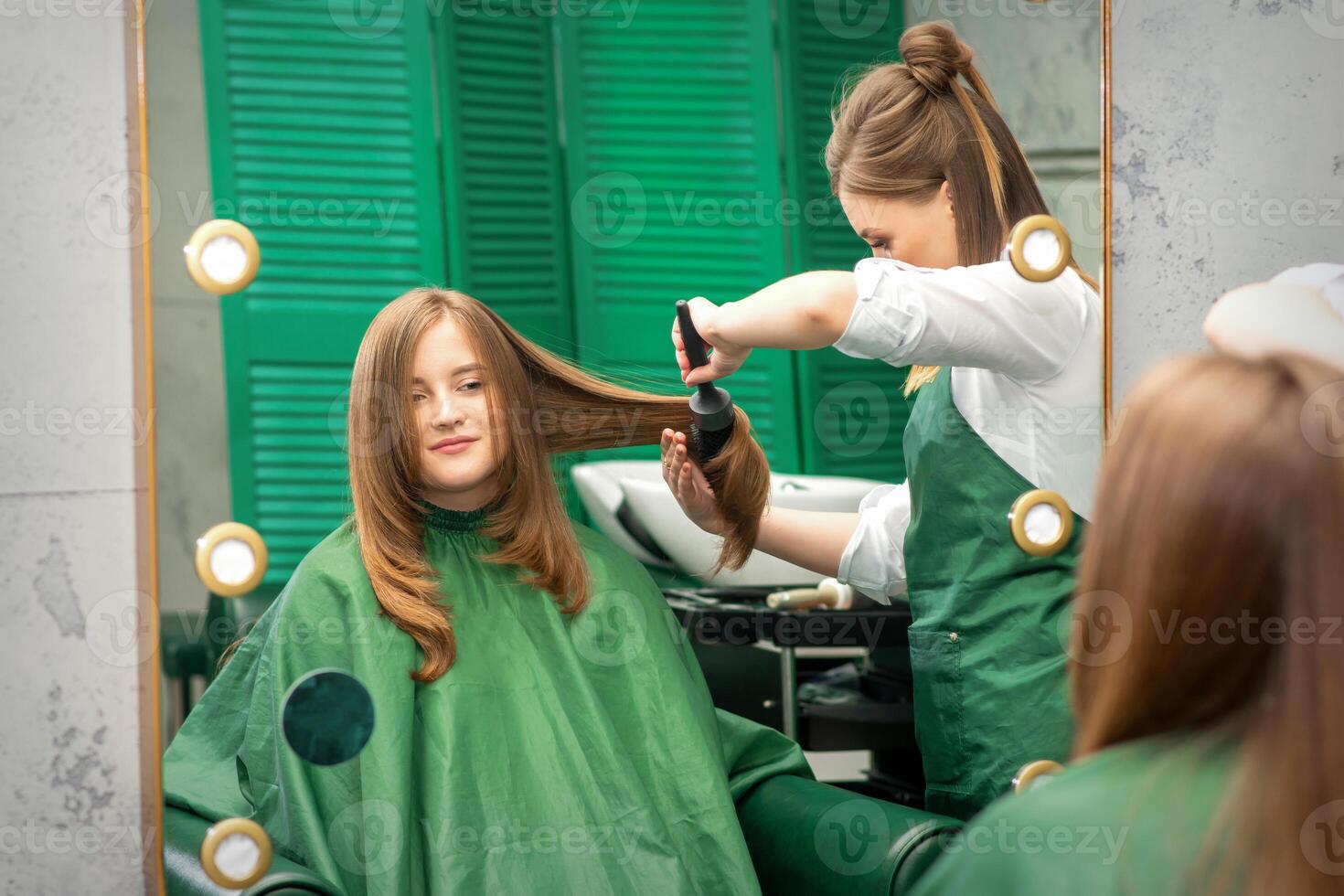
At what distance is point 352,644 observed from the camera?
1.76 meters

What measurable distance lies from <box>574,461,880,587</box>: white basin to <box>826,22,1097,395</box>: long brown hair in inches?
9.0

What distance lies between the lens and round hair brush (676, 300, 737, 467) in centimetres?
189

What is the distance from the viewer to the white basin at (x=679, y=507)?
1.91 m

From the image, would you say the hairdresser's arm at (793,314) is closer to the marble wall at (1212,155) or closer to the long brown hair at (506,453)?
the long brown hair at (506,453)

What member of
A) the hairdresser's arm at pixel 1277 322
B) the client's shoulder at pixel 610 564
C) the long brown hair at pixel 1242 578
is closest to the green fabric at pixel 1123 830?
the long brown hair at pixel 1242 578

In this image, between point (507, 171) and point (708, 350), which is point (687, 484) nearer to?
point (708, 350)

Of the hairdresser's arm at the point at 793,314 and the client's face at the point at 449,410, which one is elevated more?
the hairdresser's arm at the point at 793,314

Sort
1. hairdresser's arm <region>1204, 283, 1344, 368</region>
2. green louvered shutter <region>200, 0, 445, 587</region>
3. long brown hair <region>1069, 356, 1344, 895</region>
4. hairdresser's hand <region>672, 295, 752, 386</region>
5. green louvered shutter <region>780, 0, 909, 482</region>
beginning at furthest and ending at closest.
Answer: green louvered shutter <region>780, 0, 909, 482</region> → hairdresser's hand <region>672, 295, 752, 386</region> → green louvered shutter <region>200, 0, 445, 587</region> → hairdresser's arm <region>1204, 283, 1344, 368</region> → long brown hair <region>1069, 356, 1344, 895</region>

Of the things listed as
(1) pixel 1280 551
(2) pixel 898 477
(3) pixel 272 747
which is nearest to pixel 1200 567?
(1) pixel 1280 551

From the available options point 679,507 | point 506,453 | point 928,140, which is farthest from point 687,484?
point 928,140

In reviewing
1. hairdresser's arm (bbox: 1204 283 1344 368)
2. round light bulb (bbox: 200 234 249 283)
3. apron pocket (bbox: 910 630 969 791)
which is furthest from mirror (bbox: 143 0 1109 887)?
hairdresser's arm (bbox: 1204 283 1344 368)

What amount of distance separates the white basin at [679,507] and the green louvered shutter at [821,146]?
0.17ft

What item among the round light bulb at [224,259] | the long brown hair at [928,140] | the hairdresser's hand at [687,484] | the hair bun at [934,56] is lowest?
the hairdresser's hand at [687,484]

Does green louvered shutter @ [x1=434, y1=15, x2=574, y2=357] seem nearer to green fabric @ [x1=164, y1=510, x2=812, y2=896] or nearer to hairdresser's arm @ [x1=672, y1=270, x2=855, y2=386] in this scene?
hairdresser's arm @ [x1=672, y1=270, x2=855, y2=386]
